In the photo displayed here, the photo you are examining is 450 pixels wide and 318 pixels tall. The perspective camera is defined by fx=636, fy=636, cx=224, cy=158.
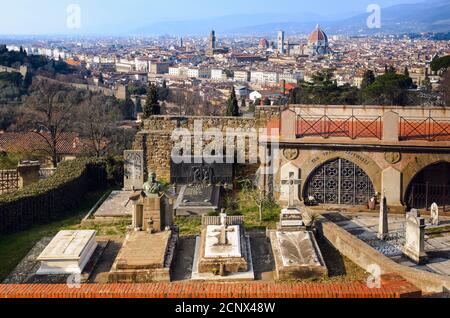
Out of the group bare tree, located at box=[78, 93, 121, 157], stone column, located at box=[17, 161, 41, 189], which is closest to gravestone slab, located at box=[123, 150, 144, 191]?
stone column, located at box=[17, 161, 41, 189]

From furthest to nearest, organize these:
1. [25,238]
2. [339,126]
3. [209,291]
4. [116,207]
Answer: [339,126]
[116,207]
[25,238]
[209,291]

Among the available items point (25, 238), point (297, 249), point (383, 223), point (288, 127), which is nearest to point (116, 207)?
point (25, 238)

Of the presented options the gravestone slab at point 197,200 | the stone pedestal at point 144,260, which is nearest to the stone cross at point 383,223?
the stone pedestal at point 144,260

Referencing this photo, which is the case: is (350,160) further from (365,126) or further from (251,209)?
(251,209)

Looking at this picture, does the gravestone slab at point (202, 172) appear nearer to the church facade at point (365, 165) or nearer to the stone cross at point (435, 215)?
the church facade at point (365, 165)

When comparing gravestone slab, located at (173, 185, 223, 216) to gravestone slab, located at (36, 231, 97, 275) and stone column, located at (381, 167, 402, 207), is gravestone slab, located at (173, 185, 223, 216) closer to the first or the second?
gravestone slab, located at (36, 231, 97, 275)

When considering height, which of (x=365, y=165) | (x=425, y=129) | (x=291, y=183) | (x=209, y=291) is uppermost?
(x=425, y=129)
